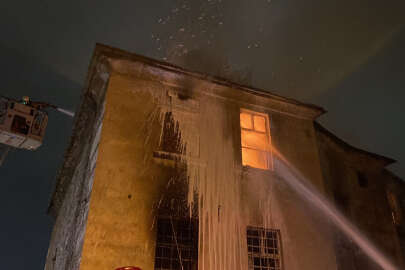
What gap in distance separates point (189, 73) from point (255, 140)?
329 cm

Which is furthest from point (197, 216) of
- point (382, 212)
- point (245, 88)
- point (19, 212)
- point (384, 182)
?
point (19, 212)

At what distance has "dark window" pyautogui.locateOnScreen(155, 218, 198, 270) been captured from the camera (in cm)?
832

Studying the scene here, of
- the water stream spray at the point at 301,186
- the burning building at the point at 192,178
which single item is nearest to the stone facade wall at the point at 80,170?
the burning building at the point at 192,178

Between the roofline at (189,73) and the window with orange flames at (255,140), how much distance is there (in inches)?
32.1

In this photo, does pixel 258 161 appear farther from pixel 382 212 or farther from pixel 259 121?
pixel 382 212

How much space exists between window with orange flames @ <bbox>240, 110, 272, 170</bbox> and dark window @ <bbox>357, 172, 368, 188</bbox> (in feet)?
22.6

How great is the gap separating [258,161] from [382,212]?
8.26 m

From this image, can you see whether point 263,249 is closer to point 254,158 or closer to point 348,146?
point 254,158

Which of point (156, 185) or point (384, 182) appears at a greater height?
point (384, 182)

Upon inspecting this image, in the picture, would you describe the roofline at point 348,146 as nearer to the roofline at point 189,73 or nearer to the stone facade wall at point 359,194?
the stone facade wall at point 359,194

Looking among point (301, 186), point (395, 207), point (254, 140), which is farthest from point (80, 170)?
point (395, 207)

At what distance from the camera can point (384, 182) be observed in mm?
17938

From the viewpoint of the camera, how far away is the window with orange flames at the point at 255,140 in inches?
452

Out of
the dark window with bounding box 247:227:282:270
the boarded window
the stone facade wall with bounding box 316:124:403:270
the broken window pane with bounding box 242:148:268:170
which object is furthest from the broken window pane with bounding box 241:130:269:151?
the boarded window
